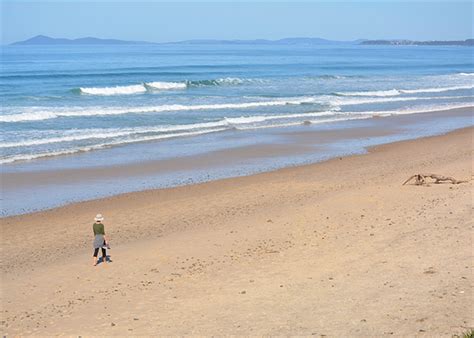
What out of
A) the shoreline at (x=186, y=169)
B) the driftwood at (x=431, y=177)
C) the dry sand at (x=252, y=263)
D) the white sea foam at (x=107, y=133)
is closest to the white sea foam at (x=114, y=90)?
the white sea foam at (x=107, y=133)

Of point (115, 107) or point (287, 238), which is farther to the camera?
point (115, 107)

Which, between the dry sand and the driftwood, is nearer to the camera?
the dry sand

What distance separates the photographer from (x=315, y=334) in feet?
27.2

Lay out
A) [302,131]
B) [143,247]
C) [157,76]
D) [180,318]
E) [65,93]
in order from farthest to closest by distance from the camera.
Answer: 1. [157,76]
2. [65,93]
3. [302,131]
4. [143,247]
5. [180,318]

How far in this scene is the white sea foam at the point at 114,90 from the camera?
1756 inches

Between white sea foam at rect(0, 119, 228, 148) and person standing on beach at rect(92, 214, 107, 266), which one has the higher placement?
white sea foam at rect(0, 119, 228, 148)

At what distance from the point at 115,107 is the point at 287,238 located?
81.2 ft

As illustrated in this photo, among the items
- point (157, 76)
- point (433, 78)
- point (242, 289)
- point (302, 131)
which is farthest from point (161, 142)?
point (433, 78)

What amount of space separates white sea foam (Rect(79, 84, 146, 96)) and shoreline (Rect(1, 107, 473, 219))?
1899 cm

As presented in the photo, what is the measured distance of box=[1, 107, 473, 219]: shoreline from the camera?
56.6 feet

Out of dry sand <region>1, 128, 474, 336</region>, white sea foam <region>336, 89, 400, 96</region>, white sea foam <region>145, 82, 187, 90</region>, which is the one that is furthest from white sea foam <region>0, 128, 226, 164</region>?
white sea foam <region>145, 82, 187, 90</region>

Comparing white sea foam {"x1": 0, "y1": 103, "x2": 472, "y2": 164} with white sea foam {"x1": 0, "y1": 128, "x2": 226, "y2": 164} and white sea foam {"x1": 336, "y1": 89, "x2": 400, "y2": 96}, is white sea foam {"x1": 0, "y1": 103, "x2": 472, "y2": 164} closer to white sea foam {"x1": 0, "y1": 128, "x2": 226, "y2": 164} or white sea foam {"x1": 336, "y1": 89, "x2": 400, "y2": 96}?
white sea foam {"x1": 0, "y1": 128, "x2": 226, "y2": 164}

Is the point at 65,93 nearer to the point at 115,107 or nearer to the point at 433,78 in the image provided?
the point at 115,107

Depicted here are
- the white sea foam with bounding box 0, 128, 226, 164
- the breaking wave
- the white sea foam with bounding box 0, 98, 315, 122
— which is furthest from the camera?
the breaking wave
